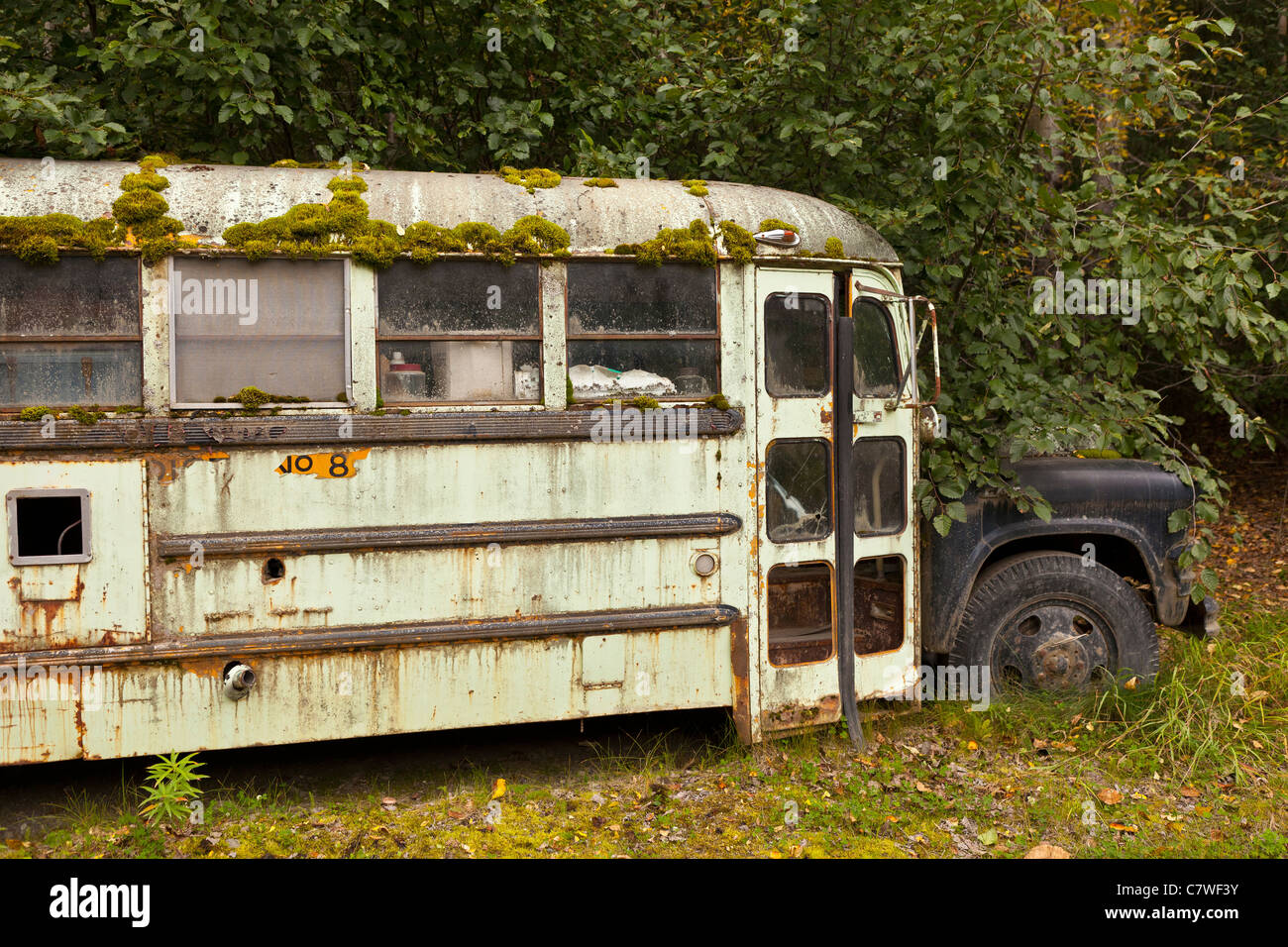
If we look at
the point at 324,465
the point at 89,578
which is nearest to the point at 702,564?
the point at 324,465

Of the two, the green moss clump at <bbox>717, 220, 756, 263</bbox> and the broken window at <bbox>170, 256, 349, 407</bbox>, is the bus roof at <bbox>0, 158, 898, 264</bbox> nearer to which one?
the green moss clump at <bbox>717, 220, 756, 263</bbox>

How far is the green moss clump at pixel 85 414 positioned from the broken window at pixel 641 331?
188 cm

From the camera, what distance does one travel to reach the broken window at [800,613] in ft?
15.2

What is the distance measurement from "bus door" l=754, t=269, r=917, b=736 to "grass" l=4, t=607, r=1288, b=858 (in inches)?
13.8

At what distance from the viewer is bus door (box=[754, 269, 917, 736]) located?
4465mm

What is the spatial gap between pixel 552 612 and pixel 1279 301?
8.45 metres

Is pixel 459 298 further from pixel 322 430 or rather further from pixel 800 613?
pixel 800 613

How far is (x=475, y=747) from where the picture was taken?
4.87m

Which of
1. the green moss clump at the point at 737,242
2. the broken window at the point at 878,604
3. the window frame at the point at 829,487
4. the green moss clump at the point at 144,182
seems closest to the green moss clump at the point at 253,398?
the green moss clump at the point at 144,182

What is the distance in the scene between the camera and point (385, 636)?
158 inches

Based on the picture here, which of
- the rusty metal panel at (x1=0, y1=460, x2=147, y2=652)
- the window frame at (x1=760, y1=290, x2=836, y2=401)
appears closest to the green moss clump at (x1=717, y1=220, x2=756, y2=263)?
the window frame at (x1=760, y1=290, x2=836, y2=401)

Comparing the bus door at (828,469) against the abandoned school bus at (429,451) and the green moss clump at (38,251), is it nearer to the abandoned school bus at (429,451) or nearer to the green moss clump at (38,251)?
the abandoned school bus at (429,451)

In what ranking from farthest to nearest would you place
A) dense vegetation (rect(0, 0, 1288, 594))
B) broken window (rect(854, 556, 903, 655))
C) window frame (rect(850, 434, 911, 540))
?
dense vegetation (rect(0, 0, 1288, 594)) → broken window (rect(854, 556, 903, 655)) → window frame (rect(850, 434, 911, 540))

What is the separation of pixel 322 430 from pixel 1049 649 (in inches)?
152
